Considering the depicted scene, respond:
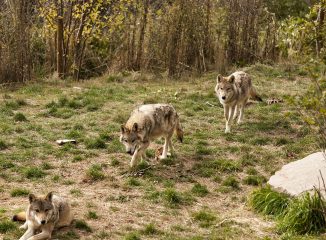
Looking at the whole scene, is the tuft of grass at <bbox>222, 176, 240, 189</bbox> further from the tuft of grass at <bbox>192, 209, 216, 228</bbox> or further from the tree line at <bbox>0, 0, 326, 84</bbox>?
the tree line at <bbox>0, 0, 326, 84</bbox>

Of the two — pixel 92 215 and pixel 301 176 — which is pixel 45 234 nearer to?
pixel 92 215

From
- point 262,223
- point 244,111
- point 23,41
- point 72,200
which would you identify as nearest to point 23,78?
point 23,41

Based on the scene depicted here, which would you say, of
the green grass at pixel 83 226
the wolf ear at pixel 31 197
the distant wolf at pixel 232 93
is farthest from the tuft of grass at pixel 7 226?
the distant wolf at pixel 232 93

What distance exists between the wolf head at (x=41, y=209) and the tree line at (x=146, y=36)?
8.71 m

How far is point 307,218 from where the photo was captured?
641cm

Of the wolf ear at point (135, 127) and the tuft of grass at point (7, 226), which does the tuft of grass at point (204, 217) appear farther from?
the tuft of grass at point (7, 226)

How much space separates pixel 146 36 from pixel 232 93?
17.8 ft

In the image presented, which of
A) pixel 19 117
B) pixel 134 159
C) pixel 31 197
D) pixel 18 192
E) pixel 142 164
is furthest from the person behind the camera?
pixel 19 117

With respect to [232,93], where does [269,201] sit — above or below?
below

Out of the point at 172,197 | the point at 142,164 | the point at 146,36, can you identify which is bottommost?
the point at 172,197

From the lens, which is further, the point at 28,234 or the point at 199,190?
the point at 199,190

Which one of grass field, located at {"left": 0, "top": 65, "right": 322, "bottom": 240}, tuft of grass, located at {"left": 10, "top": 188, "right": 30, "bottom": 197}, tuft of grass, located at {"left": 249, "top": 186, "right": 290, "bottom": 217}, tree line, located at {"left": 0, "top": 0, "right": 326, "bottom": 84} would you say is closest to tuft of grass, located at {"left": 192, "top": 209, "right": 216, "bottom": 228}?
grass field, located at {"left": 0, "top": 65, "right": 322, "bottom": 240}

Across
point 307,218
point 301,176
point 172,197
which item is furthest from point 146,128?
point 307,218

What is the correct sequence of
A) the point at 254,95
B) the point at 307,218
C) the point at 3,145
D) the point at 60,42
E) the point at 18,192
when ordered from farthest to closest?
the point at 60,42 → the point at 254,95 → the point at 3,145 → the point at 18,192 → the point at 307,218
